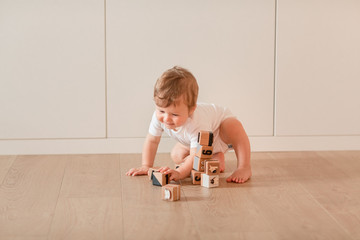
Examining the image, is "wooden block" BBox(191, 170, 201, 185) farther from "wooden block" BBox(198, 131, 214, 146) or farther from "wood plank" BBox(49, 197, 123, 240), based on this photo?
"wood plank" BBox(49, 197, 123, 240)

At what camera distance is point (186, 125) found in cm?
186

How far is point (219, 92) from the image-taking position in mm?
2275

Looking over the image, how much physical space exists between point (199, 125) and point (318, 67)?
73 cm

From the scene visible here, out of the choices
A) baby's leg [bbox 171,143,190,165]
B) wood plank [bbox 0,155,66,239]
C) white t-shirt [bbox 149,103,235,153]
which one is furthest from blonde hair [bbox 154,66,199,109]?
wood plank [bbox 0,155,66,239]

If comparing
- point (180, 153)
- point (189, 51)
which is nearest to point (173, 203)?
point (180, 153)

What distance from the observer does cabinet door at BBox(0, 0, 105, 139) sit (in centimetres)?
216

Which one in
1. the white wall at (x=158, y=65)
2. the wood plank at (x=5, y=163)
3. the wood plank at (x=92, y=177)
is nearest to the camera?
the wood plank at (x=92, y=177)

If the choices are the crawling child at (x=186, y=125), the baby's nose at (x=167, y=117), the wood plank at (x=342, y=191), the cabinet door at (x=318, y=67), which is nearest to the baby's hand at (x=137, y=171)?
the crawling child at (x=186, y=125)

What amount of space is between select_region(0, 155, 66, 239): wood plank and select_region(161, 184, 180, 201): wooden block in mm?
327

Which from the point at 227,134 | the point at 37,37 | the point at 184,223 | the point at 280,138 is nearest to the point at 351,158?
the point at 280,138

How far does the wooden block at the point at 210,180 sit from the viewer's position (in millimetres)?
1726

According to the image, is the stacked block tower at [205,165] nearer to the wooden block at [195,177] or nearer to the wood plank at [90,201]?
the wooden block at [195,177]

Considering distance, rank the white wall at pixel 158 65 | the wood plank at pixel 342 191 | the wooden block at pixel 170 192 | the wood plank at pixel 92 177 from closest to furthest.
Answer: the wood plank at pixel 342 191, the wooden block at pixel 170 192, the wood plank at pixel 92 177, the white wall at pixel 158 65

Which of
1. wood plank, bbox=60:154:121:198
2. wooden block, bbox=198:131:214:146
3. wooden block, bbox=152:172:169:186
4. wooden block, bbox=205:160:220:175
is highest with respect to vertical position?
wooden block, bbox=198:131:214:146
